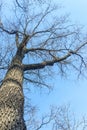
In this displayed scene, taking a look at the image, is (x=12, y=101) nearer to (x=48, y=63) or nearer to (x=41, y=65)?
(x=41, y=65)

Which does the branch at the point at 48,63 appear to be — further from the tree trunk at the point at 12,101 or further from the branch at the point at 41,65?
the tree trunk at the point at 12,101

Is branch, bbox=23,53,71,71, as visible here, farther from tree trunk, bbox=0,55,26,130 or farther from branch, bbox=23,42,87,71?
tree trunk, bbox=0,55,26,130

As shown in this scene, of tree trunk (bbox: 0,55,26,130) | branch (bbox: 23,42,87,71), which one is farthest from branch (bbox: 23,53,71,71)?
tree trunk (bbox: 0,55,26,130)

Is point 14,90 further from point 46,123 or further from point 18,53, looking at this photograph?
point 46,123

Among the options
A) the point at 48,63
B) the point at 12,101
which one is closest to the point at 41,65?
the point at 48,63

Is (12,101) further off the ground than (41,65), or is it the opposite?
(41,65)

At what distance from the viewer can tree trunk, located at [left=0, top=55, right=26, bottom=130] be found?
17.3ft

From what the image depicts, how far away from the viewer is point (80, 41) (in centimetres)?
1027

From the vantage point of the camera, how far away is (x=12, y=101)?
236 inches

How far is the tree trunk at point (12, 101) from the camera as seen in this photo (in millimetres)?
5264

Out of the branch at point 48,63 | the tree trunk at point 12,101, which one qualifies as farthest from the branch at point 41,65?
the tree trunk at point 12,101

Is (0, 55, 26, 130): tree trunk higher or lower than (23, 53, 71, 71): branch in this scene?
lower

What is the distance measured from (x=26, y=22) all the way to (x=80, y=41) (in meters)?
1.95

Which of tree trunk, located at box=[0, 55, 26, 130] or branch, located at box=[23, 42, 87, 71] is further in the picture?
branch, located at box=[23, 42, 87, 71]
